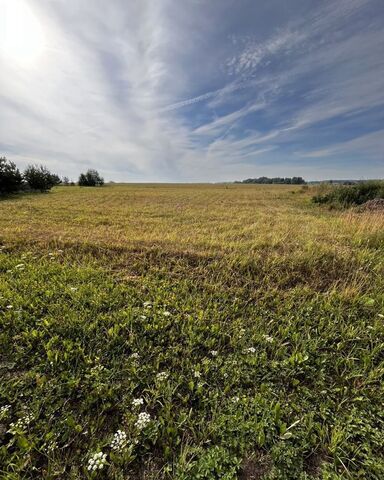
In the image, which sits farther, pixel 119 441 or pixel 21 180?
pixel 21 180

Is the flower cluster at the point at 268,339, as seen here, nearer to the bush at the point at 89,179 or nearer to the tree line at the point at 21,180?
the tree line at the point at 21,180

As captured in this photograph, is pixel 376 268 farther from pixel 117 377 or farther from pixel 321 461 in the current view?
pixel 117 377

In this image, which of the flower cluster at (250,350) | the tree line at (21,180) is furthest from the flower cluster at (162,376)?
the tree line at (21,180)

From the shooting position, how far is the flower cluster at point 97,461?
62.4 inches

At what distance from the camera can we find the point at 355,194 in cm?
1523

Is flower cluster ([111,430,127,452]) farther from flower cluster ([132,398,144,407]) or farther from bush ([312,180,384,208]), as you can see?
bush ([312,180,384,208])

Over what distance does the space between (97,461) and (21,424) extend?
77 cm

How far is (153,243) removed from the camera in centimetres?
584

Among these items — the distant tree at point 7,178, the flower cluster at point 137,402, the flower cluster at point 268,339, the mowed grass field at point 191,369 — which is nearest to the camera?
the mowed grass field at point 191,369

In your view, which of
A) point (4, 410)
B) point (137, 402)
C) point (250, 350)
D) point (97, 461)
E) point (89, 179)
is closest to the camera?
point (97, 461)

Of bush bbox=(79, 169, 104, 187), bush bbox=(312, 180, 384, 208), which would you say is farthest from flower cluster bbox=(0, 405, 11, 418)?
bush bbox=(79, 169, 104, 187)

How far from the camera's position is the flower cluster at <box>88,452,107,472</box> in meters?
1.58

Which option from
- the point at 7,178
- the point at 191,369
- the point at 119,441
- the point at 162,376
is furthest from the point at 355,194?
the point at 7,178

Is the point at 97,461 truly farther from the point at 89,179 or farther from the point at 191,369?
the point at 89,179
